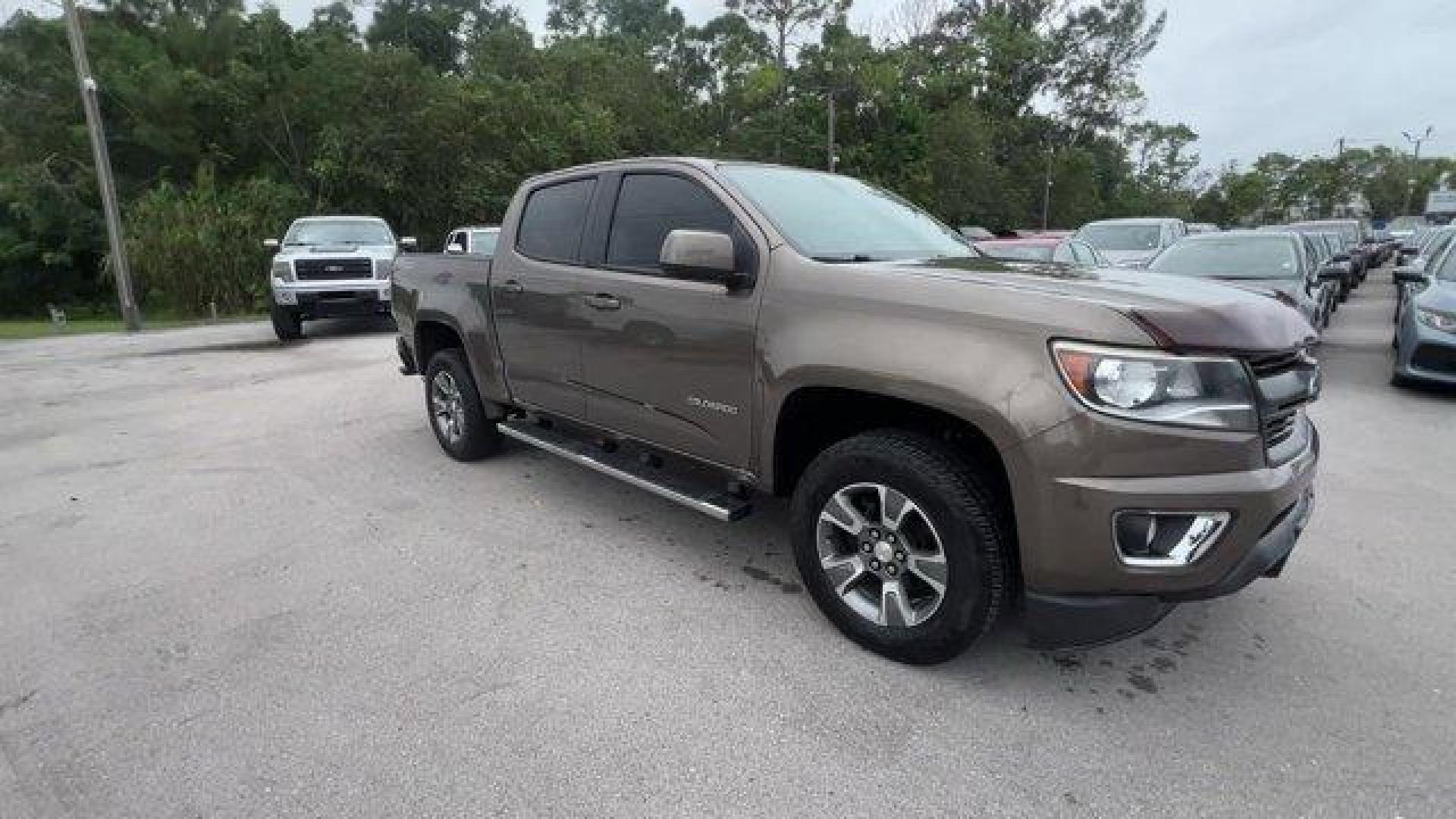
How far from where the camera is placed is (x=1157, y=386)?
234 cm

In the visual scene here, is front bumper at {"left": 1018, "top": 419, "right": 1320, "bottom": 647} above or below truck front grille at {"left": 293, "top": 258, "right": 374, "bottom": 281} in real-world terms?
below

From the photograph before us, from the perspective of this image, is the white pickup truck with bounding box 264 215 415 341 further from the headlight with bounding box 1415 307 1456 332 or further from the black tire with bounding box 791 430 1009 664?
the headlight with bounding box 1415 307 1456 332

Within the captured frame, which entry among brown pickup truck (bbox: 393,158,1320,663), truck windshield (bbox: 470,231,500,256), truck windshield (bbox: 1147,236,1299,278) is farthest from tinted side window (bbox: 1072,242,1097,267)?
truck windshield (bbox: 470,231,500,256)

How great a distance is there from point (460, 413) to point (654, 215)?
2.37m

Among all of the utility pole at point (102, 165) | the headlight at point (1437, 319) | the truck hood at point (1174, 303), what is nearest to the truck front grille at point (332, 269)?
the utility pole at point (102, 165)

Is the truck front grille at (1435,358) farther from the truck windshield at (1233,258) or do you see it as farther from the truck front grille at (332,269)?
the truck front grille at (332,269)

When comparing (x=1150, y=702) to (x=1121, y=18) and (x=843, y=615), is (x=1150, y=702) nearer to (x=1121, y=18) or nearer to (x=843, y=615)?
(x=843, y=615)

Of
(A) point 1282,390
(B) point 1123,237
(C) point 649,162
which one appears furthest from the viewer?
(B) point 1123,237

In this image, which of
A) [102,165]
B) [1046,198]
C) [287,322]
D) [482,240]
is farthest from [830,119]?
[1046,198]

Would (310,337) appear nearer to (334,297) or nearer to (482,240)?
(334,297)

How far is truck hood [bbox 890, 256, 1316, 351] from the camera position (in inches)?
91.7

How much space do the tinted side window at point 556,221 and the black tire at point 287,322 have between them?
9322 mm

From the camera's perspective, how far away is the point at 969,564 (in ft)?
8.50

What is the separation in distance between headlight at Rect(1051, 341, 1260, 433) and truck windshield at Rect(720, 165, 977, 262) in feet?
3.72
